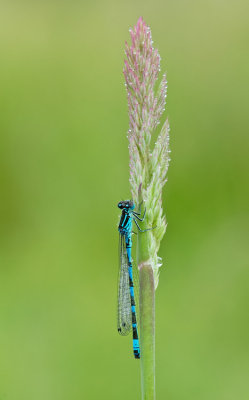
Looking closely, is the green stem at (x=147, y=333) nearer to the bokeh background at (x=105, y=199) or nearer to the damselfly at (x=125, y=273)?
the damselfly at (x=125, y=273)

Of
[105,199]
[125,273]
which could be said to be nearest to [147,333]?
[125,273]

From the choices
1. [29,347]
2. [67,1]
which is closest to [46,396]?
[29,347]

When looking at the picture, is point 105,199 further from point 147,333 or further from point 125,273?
point 147,333

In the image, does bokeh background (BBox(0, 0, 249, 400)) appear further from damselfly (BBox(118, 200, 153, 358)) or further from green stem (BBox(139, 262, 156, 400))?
green stem (BBox(139, 262, 156, 400))

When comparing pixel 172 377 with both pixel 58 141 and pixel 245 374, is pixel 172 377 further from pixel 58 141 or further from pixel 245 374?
pixel 58 141

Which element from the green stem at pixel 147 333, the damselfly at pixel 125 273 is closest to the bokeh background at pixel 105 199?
the damselfly at pixel 125 273
